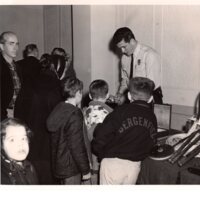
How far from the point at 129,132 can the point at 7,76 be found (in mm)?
926

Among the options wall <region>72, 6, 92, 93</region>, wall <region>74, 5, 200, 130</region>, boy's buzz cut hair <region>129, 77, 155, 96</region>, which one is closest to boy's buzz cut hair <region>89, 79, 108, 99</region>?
boy's buzz cut hair <region>129, 77, 155, 96</region>

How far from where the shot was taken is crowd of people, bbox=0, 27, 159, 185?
1253mm

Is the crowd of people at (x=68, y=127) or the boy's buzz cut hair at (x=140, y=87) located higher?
the boy's buzz cut hair at (x=140, y=87)

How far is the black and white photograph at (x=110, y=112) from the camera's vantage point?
136 cm

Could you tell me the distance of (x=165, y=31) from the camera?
2615 millimetres

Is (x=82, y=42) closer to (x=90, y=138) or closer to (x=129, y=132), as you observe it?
(x=90, y=138)

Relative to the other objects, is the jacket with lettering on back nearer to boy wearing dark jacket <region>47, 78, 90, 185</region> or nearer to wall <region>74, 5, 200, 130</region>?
boy wearing dark jacket <region>47, 78, 90, 185</region>

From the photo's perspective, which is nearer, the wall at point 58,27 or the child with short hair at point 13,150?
the child with short hair at point 13,150

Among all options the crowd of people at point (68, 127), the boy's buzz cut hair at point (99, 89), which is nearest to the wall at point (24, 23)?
the crowd of people at point (68, 127)

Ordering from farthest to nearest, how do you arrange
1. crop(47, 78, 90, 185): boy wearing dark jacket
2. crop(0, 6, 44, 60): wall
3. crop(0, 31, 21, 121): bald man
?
crop(0, 6, 44, 60): wall
crop(0, 31, 21, 121): bald man
crop(47, 78, 90, 185): boy wearing dark jacket

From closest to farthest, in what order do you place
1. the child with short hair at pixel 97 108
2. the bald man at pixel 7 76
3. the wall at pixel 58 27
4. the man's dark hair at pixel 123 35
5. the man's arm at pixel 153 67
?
the child with short hair at pixel 97 108 → the bald man at pixel 7 76 → the man's dark hair at pixel 123 35 → the man's arm at pixel 153 67 → the wall at pixel 58 27

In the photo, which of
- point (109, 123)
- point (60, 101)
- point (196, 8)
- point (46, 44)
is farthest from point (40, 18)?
point (109, 123)

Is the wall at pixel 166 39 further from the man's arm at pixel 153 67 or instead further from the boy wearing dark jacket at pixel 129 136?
the boy wearing dark jacket at pixel 129 136

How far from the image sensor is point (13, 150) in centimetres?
120
